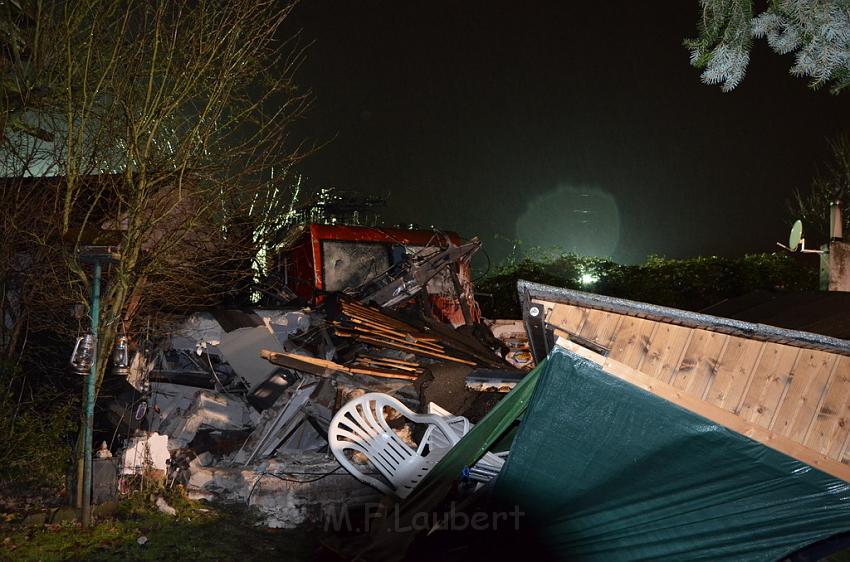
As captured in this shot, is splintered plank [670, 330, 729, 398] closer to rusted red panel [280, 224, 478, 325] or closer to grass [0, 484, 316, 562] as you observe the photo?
grass [0, 484, 316, 562]

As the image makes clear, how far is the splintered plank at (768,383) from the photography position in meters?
4.53

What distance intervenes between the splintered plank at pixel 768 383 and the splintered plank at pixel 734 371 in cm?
4

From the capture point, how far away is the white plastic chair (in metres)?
6.26

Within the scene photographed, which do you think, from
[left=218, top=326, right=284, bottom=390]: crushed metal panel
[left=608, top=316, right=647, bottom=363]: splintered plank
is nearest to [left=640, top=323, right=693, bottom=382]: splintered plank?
[left=608, top=316, right=647, bottom=363]: splintered plank

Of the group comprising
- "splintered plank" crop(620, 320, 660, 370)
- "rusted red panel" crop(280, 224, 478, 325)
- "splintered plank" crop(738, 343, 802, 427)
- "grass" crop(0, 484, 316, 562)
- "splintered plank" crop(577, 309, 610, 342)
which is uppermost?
"rusted red panel" crop(280, 224, 478, 325)

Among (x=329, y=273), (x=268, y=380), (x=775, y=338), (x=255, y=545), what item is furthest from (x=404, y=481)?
(x=329, y=273)

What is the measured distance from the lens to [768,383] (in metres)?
4.56

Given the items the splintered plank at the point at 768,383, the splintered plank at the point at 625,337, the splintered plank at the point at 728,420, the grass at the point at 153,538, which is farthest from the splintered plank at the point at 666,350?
the grass at the point at 153,538

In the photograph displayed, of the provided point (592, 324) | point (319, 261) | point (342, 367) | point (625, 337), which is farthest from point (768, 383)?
point (319, 261)

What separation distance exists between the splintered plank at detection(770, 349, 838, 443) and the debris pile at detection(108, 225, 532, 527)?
12.4ft

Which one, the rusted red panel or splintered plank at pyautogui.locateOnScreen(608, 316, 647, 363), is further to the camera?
the rusted red panel

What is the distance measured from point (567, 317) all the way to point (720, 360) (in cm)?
109

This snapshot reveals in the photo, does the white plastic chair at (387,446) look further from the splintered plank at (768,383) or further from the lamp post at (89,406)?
the splintered plank at (768,383)

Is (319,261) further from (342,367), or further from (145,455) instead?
(145,455)
